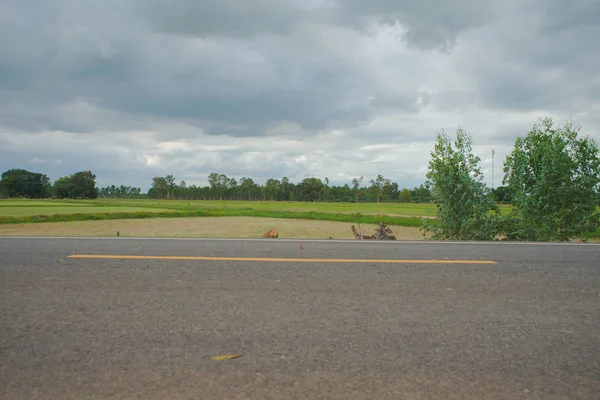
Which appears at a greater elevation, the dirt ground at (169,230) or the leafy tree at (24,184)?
the leafy tree at (24,184)

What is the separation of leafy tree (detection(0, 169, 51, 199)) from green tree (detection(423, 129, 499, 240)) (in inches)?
5366

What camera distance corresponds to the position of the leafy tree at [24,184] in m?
121

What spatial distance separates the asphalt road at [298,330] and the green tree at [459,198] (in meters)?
9.29

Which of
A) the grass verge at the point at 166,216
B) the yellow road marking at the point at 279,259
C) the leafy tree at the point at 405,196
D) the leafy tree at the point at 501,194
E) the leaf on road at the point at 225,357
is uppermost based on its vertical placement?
the leafy tree at the point at 405,196

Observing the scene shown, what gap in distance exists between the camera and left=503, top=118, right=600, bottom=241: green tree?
46.3ft

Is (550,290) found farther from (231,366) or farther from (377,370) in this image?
(231,366)

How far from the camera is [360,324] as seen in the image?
338cm

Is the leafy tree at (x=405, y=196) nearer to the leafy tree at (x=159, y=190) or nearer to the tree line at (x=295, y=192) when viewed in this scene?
the tree line at (x=295, y=192)

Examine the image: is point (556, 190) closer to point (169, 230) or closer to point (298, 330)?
point (298, 330)

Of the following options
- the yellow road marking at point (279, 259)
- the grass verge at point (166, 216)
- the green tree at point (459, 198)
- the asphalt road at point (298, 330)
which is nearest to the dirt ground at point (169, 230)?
the grass verge at point (166, 216)

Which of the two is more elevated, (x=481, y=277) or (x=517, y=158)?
(x=517, y=158)

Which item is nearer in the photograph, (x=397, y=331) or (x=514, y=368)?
(x=514, y=368)

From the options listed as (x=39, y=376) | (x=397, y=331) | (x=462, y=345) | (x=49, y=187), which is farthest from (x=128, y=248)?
(x=49, y=187)

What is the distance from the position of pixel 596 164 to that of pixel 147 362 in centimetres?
1646
